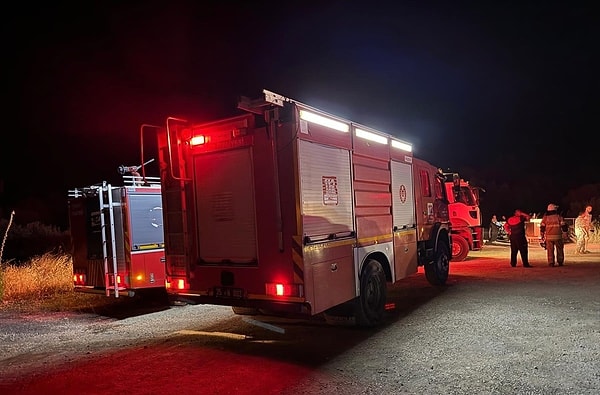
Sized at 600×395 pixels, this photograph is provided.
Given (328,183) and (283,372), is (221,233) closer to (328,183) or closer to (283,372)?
(328,183)

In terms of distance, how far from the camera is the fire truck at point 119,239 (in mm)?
9328

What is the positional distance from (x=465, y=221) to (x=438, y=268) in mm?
5412

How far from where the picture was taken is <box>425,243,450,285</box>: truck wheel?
11.0m

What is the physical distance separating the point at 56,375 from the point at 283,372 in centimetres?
257

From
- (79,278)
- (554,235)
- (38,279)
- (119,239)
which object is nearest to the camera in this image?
(119,239)

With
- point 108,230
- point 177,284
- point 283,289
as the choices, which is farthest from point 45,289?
point 283,289

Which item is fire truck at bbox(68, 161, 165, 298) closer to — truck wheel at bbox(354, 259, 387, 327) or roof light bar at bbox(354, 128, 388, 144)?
roof light bar at bbox(354, 128, 388, 144)

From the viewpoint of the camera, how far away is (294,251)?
614 cm

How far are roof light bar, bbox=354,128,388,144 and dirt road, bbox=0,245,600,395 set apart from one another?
2840mm

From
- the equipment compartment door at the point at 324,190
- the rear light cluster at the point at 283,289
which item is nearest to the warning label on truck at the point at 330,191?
the equipment compartment door at the point at 324,190

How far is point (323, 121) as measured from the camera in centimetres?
680

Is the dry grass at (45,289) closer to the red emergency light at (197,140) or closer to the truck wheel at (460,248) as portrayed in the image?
the red emergency light at (197,140)

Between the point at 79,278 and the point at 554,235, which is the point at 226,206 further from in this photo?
the point at 554,235

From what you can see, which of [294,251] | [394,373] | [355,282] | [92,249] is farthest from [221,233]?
[92,249]
